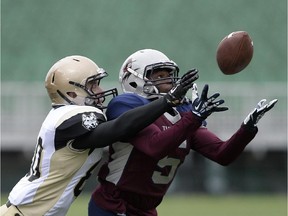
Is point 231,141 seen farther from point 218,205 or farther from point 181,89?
point 218,205

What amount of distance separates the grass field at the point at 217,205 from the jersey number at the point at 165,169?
475 cm

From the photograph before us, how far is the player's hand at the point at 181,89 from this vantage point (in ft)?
14.1

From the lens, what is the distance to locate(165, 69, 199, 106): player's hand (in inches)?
170

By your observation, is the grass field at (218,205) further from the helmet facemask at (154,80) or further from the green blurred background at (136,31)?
the helmet facemask at (154,80)

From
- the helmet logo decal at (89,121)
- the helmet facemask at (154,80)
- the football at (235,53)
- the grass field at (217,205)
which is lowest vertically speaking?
the grass field at (217,205)

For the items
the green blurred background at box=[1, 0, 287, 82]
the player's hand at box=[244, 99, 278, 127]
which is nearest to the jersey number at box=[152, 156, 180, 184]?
the player's hand at box=[244, 99, 278, 127]

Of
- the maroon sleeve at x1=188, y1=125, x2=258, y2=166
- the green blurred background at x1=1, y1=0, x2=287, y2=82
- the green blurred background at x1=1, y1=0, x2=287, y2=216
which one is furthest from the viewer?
the green blurred background at x1=1, y1=0, x2=287, y2=82

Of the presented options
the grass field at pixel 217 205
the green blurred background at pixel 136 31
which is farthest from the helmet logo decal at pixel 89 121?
the green blurred background at pixel 136 31

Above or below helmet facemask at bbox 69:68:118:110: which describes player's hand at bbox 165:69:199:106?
above

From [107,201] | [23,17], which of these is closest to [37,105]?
[23,17]

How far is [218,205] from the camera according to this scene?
10.9 meters

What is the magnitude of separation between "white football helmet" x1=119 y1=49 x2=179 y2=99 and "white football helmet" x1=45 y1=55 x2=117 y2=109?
5.3 inches

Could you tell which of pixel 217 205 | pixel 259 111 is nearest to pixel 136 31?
pixel 217 205

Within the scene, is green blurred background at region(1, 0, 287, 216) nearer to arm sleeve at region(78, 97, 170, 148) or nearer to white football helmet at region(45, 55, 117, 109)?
white football helmet at region(45, 55, 117, 109)
